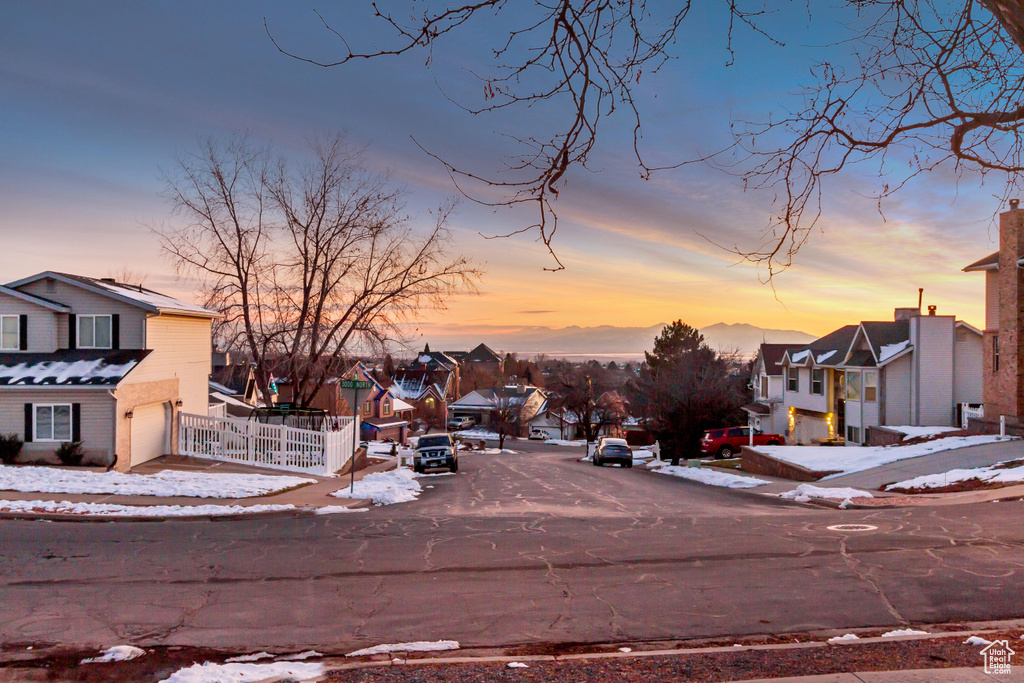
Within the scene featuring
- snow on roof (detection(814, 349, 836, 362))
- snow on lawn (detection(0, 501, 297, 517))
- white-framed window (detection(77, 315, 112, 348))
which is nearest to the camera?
snow on lawn (detection(0, 501, 297, 517))

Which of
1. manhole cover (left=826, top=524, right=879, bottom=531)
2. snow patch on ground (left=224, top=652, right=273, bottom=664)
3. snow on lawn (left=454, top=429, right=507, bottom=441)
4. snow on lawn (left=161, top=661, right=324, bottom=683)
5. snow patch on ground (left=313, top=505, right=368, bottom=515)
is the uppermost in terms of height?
snow on lawn (left=161, top=661, right=324, bottom=683)

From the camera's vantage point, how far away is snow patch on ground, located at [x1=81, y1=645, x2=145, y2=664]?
238 inches

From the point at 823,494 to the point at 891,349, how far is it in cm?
2124

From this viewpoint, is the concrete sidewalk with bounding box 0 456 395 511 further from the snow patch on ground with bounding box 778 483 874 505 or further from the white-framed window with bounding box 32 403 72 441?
the snow patch on ground with bounding box 778 483 874 505

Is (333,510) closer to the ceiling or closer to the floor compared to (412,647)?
closer to the floor

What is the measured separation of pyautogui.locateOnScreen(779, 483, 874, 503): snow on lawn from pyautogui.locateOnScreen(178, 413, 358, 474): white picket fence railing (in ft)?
49.6

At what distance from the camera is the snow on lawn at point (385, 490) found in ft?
57.9

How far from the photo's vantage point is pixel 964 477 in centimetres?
1794

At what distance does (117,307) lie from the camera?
22844mm

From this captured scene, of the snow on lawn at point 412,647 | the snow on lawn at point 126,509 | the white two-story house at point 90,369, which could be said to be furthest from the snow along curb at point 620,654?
the white two-story house at point 90,369

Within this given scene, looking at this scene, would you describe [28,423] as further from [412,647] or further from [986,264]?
[986,264]

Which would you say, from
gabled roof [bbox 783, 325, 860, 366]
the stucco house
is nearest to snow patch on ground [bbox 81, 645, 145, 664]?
gabled roof [bbox 783, 325, 860, 366]

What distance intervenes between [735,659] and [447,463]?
23679mm

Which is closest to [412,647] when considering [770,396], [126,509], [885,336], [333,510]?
[333,510]
